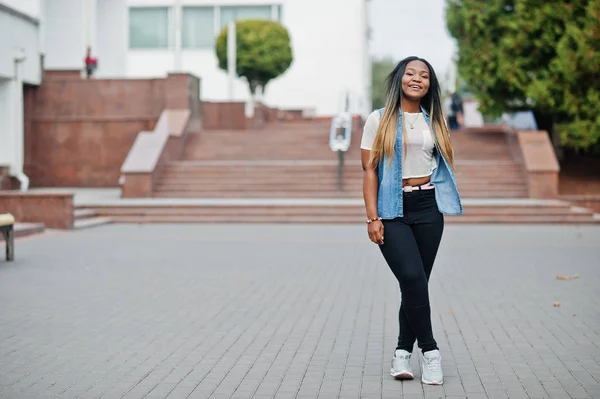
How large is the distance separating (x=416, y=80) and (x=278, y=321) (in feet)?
9.48

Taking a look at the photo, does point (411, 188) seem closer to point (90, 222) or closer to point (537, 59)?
point (90, 222)

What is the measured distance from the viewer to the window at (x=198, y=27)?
147ft

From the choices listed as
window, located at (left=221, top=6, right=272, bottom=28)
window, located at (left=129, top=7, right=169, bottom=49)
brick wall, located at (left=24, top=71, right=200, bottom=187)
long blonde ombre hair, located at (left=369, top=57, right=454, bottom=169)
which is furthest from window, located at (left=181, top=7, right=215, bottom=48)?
long blonde ombre hair, located at (left=369, top=57, right=454, bottom=169)

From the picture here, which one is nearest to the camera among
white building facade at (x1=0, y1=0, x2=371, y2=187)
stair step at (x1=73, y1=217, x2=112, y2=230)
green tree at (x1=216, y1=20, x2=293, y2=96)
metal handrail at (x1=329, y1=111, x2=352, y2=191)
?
stair step at (x1=73, y1=217, x2=112, y2=230)

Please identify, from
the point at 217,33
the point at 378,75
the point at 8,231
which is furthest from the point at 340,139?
the point at 378,75

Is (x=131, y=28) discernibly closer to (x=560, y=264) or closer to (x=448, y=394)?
(x=560, y=264)

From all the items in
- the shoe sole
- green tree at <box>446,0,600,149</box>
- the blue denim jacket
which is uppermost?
green tree at <box>446,0,600,149</box>

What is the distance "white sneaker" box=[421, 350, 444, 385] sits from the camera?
557 cm

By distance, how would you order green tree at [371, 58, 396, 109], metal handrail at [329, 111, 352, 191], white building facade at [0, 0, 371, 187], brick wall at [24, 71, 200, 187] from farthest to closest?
green tree at [371, 58, 396, 109] < white building facade at [0, 0, 371, 187] < brick wall at [24, 71, 200, 187] < metal handrail at [329, 111, 352, 191]

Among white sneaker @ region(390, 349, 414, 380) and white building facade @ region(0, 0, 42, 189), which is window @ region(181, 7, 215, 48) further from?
white sneaker @ region(390, 349, 414, 380)

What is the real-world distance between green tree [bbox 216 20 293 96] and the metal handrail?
1056cm

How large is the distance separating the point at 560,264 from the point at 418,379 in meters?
6.56

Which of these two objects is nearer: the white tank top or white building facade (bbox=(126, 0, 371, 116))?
the white tank top

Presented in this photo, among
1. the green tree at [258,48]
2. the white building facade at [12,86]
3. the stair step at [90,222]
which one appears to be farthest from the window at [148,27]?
the stair step at [90,222]
